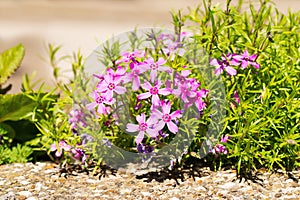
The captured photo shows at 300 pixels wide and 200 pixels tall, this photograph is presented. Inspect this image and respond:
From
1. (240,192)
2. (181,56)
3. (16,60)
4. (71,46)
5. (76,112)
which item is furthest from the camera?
(71,46)

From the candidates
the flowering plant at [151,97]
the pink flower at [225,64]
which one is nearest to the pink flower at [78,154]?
the flowering plant at [151,97]

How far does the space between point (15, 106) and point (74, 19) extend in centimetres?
389

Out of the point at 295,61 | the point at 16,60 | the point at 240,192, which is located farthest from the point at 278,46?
the point at 16,60

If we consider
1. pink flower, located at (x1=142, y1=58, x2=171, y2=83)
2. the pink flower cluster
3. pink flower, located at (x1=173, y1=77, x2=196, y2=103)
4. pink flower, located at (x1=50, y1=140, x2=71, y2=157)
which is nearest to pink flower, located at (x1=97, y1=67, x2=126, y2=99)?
the pink flower cluster

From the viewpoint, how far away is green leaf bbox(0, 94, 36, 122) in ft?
9.98

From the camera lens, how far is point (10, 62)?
3.45 m

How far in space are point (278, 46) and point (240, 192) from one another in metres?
0.90

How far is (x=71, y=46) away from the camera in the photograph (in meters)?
6.45

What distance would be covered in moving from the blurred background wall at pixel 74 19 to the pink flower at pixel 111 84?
13.3 ft

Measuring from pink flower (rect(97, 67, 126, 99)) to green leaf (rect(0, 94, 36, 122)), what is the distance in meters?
0.77

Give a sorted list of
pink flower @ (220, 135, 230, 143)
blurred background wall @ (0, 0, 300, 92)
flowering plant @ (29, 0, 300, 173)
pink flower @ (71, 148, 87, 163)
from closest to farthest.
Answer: flowering plant @ (29, 0, 300, 173)
pink flower @ (220, 135, 230, 143)
pink flower @ (71, 148, 87, 163)
blurred background wall @ (0, 0, 300, 92)

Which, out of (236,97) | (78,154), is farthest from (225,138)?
(78,154)

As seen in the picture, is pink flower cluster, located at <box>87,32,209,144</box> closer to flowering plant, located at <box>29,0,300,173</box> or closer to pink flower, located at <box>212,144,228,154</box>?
flowering plant, located at <box>29,0,300,173</box>

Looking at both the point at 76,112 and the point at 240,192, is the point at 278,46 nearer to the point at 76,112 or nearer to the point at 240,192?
the point at 240,192
